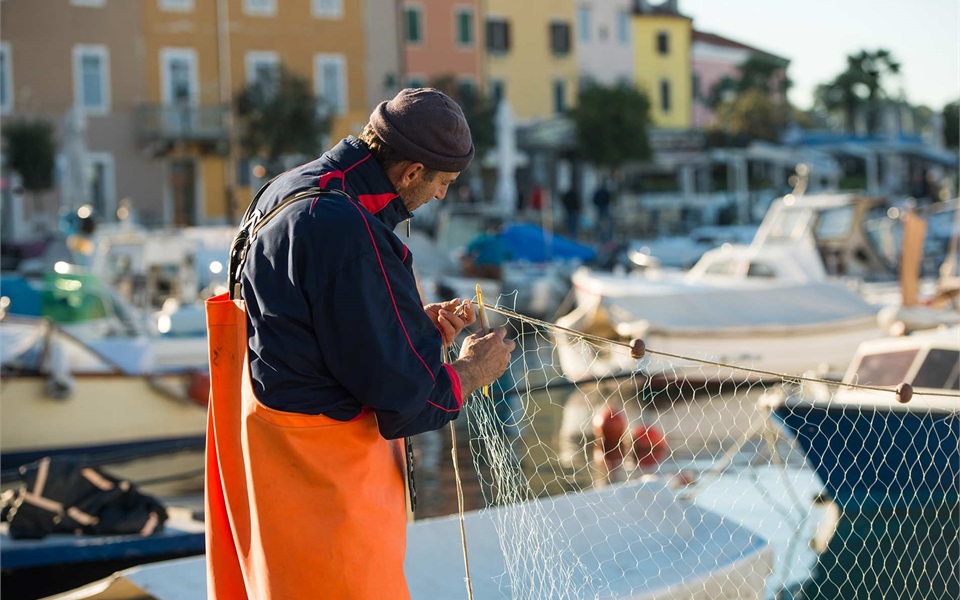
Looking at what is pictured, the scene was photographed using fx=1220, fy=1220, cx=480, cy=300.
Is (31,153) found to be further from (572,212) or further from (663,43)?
(663,43)

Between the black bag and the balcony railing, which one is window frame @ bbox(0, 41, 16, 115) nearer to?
the balcony railing

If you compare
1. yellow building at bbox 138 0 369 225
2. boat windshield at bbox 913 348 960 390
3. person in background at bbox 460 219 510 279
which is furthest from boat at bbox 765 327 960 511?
yellow building at bbox 138 0 369 225

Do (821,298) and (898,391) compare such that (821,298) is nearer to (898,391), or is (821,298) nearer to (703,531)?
(703,531)

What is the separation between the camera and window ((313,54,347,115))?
39000 millimetres

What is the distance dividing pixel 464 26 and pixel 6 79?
1557cm

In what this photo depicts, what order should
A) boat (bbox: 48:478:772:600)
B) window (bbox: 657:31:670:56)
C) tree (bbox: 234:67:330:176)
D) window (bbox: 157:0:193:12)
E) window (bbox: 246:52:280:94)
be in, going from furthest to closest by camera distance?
window (bbox: 657:31:670:56) < window (bbox: 157:0:193:12) < window (bbox: 246:52:280:94) < tree (bbox: 234:67:330:176) < boat (bbox: 48:478:772:600)

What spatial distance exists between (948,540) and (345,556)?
15.2 feet

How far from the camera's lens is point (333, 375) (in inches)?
109

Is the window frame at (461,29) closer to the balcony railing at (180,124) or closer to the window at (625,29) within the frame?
the window at (625,29)

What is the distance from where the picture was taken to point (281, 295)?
9.00 ft

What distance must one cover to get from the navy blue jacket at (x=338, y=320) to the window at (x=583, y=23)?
45.2 m

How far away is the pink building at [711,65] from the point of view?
58875 millimetres

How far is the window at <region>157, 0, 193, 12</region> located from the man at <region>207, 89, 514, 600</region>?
35.7m

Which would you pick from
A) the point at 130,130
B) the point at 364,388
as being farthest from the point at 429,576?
the point at 130,130
